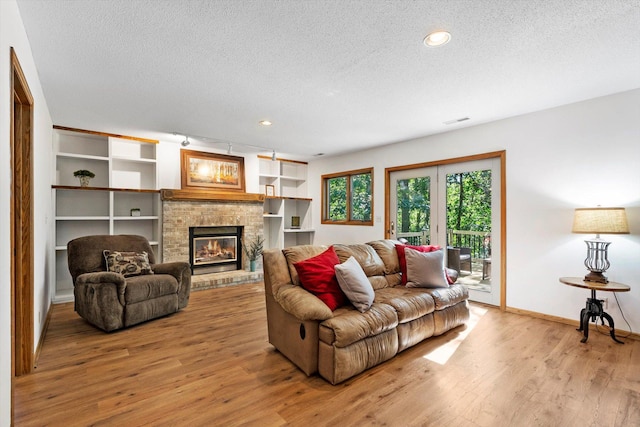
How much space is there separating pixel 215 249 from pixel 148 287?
8.25 feet

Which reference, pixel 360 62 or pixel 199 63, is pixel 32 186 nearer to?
pixel 199 63

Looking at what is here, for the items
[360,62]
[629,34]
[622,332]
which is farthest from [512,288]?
[360,62]

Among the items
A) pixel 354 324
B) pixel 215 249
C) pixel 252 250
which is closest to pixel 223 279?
pixel 215 249

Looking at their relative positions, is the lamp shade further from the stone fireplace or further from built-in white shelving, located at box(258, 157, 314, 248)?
built-in white shelving, located at box(258, 157, 314, 248)

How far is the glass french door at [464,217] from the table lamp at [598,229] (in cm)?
99

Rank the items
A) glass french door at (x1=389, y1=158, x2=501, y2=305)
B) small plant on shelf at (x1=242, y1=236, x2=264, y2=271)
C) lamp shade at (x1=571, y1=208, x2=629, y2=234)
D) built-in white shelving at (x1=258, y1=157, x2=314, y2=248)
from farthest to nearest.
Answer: built-in white shelving at (x1=258, y1=157, x2=314, y2=248), small plant on shelf at (x1=242, y1=236, x2=264, y2=271), glass french door at (x1=389, y1=158, x2=501, y2=305), lamp shade at (x1=571, y1=208, x2=629, y2=234)

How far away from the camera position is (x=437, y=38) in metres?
2.22

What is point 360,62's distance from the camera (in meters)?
2.60

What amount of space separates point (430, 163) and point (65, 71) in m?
4.56

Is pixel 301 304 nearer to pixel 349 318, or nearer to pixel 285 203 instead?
pixel 349 318

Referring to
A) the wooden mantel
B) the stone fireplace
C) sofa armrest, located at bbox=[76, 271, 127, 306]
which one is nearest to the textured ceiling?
the wooden mantel

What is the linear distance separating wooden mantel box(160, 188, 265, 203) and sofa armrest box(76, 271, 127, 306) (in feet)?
6.89

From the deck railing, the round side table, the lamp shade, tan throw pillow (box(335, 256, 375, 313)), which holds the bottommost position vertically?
the round side table

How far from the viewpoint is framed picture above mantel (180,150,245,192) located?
5637mm
